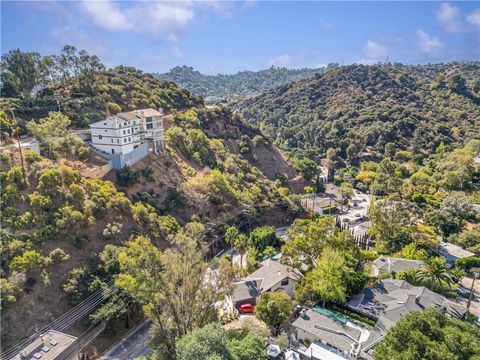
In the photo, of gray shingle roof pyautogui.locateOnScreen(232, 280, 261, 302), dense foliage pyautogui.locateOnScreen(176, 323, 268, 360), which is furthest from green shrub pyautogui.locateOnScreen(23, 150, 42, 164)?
dense foliage pyautogui.locateOnScreen(176, 323, 268, 360)

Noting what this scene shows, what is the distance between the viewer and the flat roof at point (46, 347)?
23719mm

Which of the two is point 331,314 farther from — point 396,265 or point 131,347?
point 131,347

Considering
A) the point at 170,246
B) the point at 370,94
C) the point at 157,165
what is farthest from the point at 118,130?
the point at 370,94

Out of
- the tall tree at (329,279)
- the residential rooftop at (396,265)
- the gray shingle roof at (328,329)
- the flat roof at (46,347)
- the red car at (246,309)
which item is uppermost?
the tall tree at (329,279)

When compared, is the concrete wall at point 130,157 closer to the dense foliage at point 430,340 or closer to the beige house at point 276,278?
the beige house at point 276,278

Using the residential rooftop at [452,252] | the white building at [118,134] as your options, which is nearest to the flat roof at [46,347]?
the white building at [118,134]

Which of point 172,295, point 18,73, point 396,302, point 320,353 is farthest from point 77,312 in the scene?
point 18,73

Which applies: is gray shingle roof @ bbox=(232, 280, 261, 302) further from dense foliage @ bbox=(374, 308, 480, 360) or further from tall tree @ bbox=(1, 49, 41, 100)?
tall tree @ bbox=(1, 49, 41, 100)

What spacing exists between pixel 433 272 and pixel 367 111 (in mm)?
96165

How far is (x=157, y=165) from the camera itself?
5462 centimetres

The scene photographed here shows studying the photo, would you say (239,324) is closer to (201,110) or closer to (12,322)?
(12,322)

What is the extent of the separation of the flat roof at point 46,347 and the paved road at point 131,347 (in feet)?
16.8

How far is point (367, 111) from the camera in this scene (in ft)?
387

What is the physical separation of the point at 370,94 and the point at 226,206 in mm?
101206
